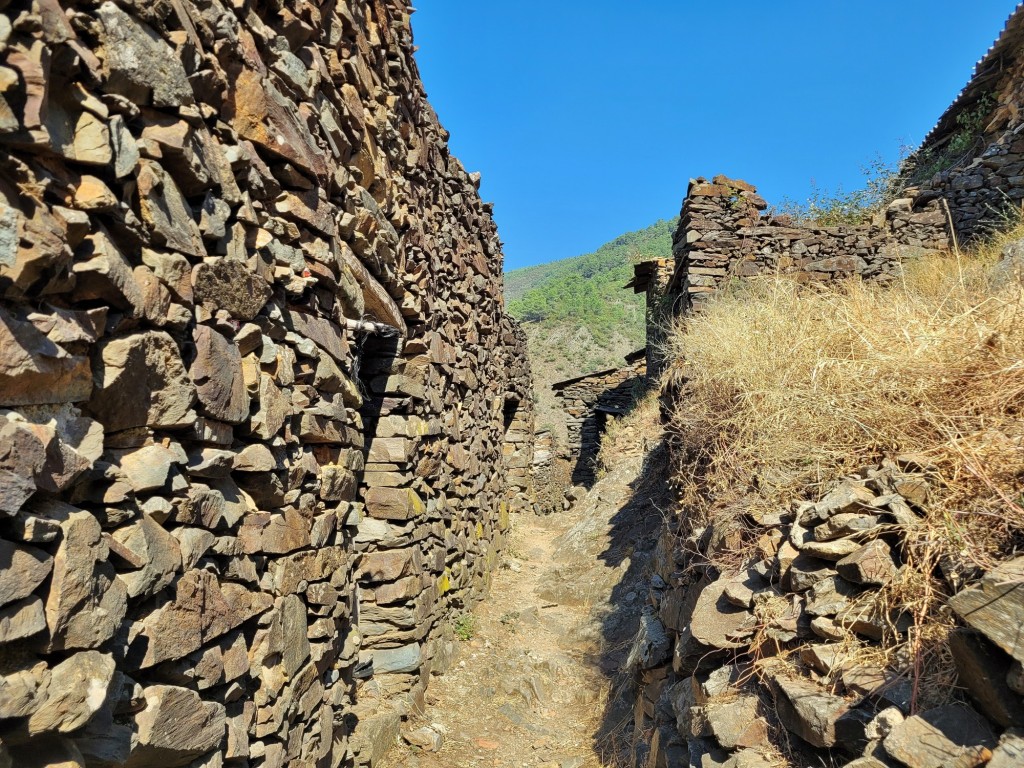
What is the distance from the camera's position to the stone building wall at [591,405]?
16453mm

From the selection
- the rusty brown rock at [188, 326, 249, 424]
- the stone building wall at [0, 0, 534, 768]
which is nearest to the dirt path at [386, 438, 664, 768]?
the stone building wall at [0, 0, 534, 768]

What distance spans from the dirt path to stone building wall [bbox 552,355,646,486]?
23.9 ft

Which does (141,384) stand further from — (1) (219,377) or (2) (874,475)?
(2) (874,475)

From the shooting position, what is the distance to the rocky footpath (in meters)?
1.71

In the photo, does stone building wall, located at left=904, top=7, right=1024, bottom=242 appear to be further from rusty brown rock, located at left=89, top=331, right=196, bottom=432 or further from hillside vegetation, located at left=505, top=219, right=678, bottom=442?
hillside vegetation, located at left=505, top=219, right=678, bottom=442

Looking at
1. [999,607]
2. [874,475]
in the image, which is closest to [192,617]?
[999,607]

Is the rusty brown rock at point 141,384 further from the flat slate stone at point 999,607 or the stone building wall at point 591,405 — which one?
the stone building wall at point 591,405

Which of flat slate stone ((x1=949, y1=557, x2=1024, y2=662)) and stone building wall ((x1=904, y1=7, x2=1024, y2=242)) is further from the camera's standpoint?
stone building wall ((x1=904, y1=7, x2=1024, y2=242))

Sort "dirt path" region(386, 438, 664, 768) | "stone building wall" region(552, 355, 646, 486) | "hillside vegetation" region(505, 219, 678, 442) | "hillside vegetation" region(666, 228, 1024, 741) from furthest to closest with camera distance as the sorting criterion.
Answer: "hillside vegetation" region(505, 219, 678, 442) < "stone building wall" region(552, 355, 646, 486) < "dirt path" region(386, 438, 664, 768) < "hillside vegetation" region(666, 228, 1024, 741)

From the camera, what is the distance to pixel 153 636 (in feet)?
5.74

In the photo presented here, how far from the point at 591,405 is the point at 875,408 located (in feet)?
47.2

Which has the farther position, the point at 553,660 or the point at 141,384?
the point at 553,660

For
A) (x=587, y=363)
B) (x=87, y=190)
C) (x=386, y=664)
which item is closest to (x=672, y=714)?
(x=386, y=664)

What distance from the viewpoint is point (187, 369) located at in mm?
1970
